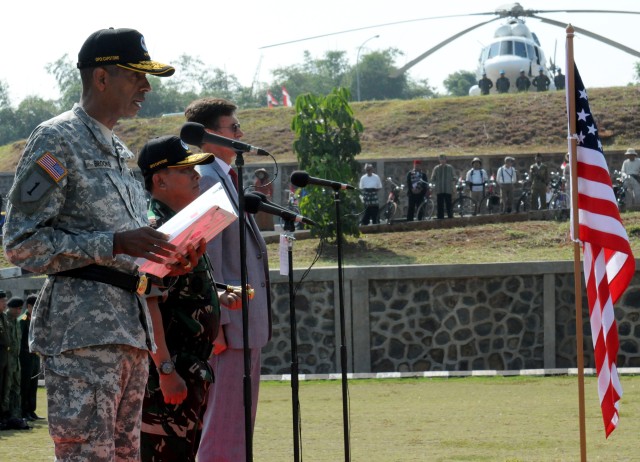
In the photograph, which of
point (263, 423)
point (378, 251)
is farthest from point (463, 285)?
point (263, 423)

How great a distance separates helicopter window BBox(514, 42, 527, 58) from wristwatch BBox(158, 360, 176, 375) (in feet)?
147

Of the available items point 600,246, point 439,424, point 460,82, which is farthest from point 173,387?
point 460,82

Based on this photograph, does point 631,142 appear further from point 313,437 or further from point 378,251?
point 313,437

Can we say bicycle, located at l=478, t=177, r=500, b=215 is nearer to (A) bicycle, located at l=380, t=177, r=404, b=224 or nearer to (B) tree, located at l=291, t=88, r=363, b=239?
(A) bicycle, located at l=380, t=177, r=404, b=224

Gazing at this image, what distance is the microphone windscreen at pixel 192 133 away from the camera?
5.24m

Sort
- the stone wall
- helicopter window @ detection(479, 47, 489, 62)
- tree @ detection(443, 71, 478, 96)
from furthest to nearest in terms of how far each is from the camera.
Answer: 1. tree @ detection(443, 71, 478, 96)
2. helicopter window @ detection(479, 47, 489, 62)
3. the stone wall

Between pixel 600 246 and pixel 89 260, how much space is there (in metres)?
4.31

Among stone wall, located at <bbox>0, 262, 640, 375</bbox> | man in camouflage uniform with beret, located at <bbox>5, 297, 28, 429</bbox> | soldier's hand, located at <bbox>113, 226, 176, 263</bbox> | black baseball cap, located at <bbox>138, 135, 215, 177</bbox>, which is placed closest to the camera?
soldier's hand, located at <bbox>113, 226, 176, 263</bbox>

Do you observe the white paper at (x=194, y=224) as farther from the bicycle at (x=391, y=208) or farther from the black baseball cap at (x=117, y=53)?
the bicycle at (x=391, y=208)

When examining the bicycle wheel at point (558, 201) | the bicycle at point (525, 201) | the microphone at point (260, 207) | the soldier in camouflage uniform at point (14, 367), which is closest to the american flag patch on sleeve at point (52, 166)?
the microphone at point (260, 207)

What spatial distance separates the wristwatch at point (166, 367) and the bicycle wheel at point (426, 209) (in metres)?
23.0

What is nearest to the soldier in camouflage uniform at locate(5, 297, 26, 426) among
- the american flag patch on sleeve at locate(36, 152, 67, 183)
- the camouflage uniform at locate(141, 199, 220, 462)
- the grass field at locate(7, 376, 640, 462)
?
the grass field at locate(7, 376, 640, 462)

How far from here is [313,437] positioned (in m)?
10.2

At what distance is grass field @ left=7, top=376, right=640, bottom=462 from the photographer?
28.7 feet
